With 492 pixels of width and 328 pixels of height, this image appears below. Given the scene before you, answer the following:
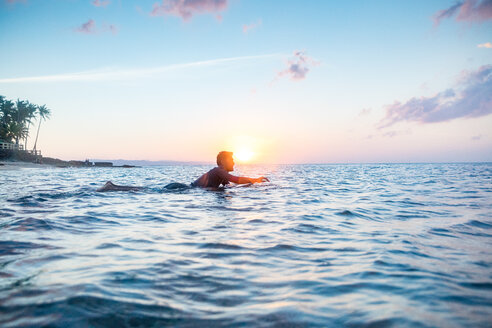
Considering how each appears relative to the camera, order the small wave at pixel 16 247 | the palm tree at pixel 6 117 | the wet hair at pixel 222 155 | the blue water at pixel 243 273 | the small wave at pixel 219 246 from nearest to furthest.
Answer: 1. the blue water at pixel 243 273
2. the small wave at pixel 16 247
3. the small wave at pixel 219 246
4. the wet hair at pixel 222 155
5. the palm tree at pixel 6 117

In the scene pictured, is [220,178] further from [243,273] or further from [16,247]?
[243,273]

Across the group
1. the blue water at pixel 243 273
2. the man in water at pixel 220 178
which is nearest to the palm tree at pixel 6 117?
the man in water at pixel 220 178

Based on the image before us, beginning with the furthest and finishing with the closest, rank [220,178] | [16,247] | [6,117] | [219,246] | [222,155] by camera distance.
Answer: [6,117] < [220,178] < [222,155] < [219,246] < [16,247]

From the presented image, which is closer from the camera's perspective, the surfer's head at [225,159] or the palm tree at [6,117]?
the surfer's head at [225,159]

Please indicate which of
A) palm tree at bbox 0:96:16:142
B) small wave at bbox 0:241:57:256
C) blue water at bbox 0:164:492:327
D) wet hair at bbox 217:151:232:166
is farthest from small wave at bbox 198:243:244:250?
palm tree at bbox 0:96:16:142

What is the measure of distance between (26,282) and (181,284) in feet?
4.44

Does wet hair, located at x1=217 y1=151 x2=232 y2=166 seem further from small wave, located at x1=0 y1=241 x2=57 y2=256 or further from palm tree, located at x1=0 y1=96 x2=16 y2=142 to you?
palm tree, located at x1=0 y1=96 x2=16 y2=142

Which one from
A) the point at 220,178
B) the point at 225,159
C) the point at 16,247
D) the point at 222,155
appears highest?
the point at 222,155

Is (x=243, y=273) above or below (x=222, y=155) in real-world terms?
below

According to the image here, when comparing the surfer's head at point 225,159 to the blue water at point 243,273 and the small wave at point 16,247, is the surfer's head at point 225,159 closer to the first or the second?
the blue water at point 243,273

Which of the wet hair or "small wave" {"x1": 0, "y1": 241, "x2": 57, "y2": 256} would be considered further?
the wet hair

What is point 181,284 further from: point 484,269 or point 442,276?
point 484,269

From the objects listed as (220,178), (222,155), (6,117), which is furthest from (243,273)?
(6,117)

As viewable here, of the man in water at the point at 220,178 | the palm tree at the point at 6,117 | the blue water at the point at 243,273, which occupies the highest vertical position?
the palm tree at the point at 6,117
